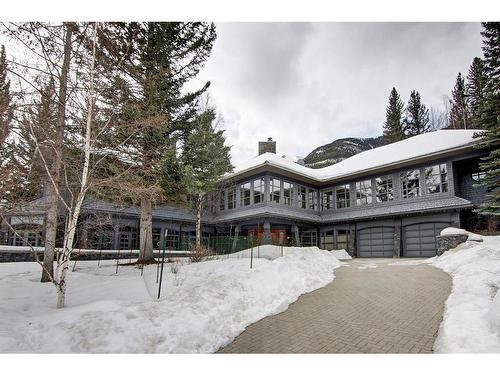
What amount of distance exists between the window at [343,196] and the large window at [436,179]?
17.6 ft

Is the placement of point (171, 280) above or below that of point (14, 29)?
below

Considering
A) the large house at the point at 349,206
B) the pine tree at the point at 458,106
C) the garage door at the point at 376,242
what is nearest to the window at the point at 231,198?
the large house at the point at 349,206

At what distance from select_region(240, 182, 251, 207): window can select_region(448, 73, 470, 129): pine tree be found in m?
26.8

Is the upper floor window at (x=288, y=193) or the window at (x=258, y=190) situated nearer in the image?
the window at (x=258, y=190)

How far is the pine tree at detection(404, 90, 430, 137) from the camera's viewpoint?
39.9 m

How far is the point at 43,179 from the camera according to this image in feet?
27.4

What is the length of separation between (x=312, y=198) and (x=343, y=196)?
2376 mm

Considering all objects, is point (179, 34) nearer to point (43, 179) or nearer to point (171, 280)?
point (43, 179)

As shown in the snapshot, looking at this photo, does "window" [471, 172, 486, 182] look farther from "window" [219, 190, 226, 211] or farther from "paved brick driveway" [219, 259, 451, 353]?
"window" [219, 190, 226, 211]

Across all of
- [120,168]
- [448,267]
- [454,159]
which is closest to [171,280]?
[120,168]

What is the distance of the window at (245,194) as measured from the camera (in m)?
21.7

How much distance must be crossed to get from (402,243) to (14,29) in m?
20.4

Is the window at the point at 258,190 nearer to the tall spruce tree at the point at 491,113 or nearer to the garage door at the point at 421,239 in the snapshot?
the garage door at the point at 421,239

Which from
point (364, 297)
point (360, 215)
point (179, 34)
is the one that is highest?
point (179, 34)
